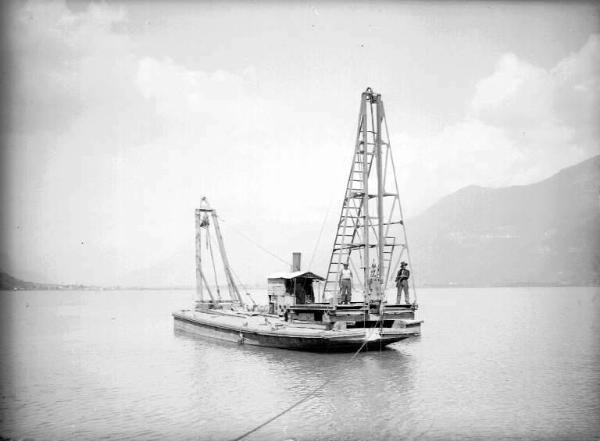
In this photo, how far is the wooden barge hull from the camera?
83.8 ft

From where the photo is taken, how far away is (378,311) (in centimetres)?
2823

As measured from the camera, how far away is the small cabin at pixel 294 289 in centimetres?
3092

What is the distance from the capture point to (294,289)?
1219 inches

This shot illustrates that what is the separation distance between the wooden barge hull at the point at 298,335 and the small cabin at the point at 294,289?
1.43 metres

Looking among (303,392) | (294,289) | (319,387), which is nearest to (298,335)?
(294,289)

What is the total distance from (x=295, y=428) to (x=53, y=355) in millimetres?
23167

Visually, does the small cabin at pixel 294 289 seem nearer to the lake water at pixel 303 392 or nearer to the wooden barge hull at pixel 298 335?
the wooden barge hull at pixel 298 335

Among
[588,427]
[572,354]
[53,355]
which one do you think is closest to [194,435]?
[588,427]

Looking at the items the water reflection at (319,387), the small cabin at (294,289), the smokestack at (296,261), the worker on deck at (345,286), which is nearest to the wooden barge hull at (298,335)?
the water reflection at (319,387)

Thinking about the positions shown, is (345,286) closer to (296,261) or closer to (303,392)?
(296,261)

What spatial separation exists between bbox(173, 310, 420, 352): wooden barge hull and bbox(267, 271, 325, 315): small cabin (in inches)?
56.5

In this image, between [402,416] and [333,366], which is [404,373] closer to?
[333,366]

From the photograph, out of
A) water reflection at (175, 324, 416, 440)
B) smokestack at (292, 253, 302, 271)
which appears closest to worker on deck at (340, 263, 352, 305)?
water reflection at (175, 324, 416, 440)

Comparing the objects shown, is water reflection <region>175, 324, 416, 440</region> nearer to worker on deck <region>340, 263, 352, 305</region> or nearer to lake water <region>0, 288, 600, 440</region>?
lake water <region>0, 288, 600, 440</region>
